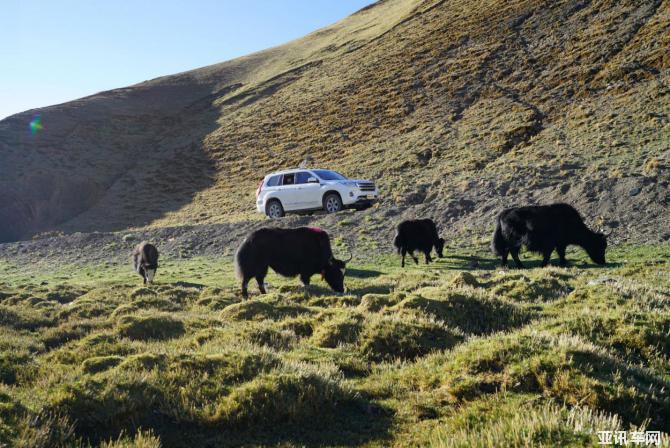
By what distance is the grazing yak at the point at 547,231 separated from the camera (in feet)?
47.5

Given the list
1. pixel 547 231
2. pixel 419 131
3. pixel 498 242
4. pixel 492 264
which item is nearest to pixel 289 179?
pixel 492 264

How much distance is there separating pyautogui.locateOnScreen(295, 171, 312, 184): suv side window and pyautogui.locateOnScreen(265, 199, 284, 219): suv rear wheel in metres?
1.42

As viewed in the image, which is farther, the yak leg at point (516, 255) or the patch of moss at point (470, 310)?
the yak leg at point (516, 255)

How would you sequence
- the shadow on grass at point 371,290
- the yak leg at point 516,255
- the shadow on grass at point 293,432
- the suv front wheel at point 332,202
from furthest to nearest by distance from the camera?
the suv front wheel at point 332,202
the yak leg at point 516,255
the shadow on grass at point 371,290
the shadow on grass at point 293,432

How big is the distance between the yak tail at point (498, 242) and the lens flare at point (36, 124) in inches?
2099

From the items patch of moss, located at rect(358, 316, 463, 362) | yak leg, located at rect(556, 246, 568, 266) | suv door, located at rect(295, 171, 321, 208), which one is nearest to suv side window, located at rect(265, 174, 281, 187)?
suv door, located at rect(295, 171, 321, 208)

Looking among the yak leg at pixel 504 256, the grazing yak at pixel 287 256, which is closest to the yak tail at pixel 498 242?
the yak leg at pixel 504 256

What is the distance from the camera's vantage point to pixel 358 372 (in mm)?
6719

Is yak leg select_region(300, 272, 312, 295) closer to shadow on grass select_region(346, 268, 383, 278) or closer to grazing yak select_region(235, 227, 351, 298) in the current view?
grazing yak select_region(235, 227, 351, 298)

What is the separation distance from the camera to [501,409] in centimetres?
487

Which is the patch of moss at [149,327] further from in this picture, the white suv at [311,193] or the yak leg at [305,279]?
the white suv at [311,193]

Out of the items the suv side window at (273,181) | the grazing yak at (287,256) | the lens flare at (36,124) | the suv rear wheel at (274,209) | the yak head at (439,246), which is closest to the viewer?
the grazing yak at (287,256)

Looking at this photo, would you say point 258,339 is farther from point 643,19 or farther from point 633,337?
point 643,19

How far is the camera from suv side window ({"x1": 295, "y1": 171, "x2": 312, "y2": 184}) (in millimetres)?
24441
